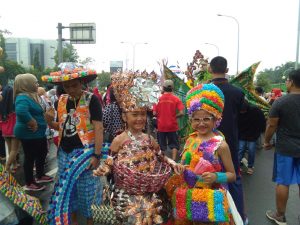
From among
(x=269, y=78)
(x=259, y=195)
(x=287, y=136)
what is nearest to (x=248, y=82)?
(x=287, y=136)

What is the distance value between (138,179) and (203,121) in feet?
2.28

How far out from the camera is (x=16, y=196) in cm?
309

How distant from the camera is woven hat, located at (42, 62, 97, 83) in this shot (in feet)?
10.8

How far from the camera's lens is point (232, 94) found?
3604 millimetres

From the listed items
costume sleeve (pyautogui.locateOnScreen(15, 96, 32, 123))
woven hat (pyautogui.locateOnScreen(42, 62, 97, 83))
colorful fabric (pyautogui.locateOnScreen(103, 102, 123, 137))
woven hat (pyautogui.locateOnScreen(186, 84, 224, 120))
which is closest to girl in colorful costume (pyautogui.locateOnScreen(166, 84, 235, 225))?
woven hat (pyautogui.locateOnScreen(186, 84, 224, 120))

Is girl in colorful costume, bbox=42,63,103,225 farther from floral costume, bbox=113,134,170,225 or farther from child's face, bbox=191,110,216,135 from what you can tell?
child's face, bbox=191,110,216,135

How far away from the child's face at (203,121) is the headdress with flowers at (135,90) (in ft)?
1.21

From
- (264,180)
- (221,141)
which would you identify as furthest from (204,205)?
(264,180)

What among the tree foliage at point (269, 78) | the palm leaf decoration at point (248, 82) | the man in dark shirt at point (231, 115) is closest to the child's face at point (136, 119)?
the man in dark shirt at point (231, 115)

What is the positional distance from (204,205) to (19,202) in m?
1.68

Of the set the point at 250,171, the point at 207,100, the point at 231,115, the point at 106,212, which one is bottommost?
the point at 250,171

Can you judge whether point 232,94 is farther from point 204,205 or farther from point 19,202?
point 19,202

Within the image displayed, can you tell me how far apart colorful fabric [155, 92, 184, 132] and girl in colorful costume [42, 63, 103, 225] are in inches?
139

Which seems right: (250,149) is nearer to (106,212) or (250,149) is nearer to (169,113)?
(169,113)
